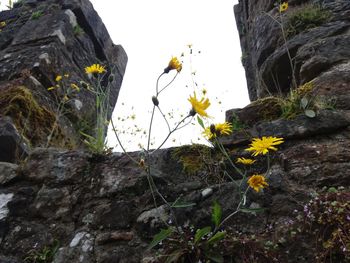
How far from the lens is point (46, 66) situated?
3.83 metres

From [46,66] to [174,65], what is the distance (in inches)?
82.9

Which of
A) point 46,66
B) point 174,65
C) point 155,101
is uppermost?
point 46,66

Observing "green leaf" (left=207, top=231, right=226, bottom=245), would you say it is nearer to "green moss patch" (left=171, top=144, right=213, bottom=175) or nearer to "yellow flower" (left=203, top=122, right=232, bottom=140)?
"yellow flower" (left=203, top=122, right=232, bottom=140)

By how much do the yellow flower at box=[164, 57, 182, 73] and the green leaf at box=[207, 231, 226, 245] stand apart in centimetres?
84

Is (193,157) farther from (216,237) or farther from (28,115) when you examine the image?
(28,115)

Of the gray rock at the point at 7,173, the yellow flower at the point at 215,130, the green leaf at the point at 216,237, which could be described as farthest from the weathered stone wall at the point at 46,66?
the green leaf at the point at 216,237

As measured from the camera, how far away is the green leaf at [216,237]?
5.34 ft

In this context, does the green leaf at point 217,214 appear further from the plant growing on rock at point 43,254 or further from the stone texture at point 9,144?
the stone texture at point 9,144

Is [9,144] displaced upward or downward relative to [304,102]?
upward

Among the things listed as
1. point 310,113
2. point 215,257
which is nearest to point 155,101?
point 215,257

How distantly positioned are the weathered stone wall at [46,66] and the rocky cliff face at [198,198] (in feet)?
1.90

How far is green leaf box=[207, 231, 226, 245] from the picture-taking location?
1.63m

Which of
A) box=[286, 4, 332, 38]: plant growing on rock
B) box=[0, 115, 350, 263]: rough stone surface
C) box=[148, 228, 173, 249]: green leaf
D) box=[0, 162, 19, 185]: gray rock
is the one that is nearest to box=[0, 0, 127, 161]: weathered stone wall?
box=[0, 162, 19, 185]: gray rock

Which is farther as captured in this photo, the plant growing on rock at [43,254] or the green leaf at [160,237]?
the plant growing on rock at [43,254]
